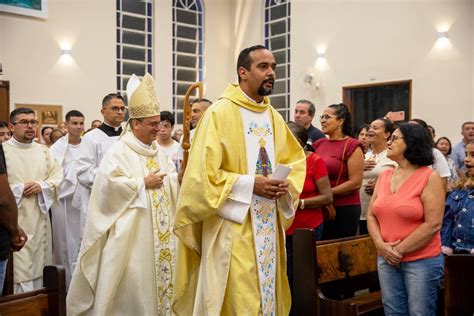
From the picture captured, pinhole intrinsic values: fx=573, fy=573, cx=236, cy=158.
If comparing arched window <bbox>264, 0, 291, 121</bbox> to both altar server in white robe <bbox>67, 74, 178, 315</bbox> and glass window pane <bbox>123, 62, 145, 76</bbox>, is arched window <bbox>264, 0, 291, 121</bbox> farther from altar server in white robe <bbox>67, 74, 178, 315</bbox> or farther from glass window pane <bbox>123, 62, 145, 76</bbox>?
altar server in white robe <bbox>67, 74, 178, 315</bbox>

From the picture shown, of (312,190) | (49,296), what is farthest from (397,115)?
(49,296)

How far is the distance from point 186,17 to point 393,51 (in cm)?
591

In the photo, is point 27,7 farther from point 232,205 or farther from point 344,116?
point 232,205

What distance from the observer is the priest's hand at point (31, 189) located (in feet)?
17.0

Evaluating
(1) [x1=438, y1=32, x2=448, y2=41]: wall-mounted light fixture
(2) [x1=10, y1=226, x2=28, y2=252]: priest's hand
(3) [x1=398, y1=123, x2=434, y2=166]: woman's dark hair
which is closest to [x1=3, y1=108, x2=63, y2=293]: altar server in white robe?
(2) [x1=10, y1=226, x2=28, y2=252]: priest's hand

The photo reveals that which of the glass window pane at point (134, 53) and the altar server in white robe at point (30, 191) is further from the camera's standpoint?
the glass window pane at point (134, 53)

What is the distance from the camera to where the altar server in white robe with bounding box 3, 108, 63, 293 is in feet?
16.9

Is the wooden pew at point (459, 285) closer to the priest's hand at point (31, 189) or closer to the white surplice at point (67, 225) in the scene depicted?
the priest's hand at point (31, 189)

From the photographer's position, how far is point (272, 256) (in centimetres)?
325

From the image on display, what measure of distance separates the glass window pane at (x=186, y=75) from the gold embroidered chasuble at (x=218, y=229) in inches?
459

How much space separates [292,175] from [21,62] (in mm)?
9675

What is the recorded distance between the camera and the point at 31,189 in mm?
5211

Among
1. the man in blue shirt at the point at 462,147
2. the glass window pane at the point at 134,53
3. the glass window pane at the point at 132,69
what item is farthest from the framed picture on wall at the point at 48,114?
the man in blue shirt at the point at 462,147

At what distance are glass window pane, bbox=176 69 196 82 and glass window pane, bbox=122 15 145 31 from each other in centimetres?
148
